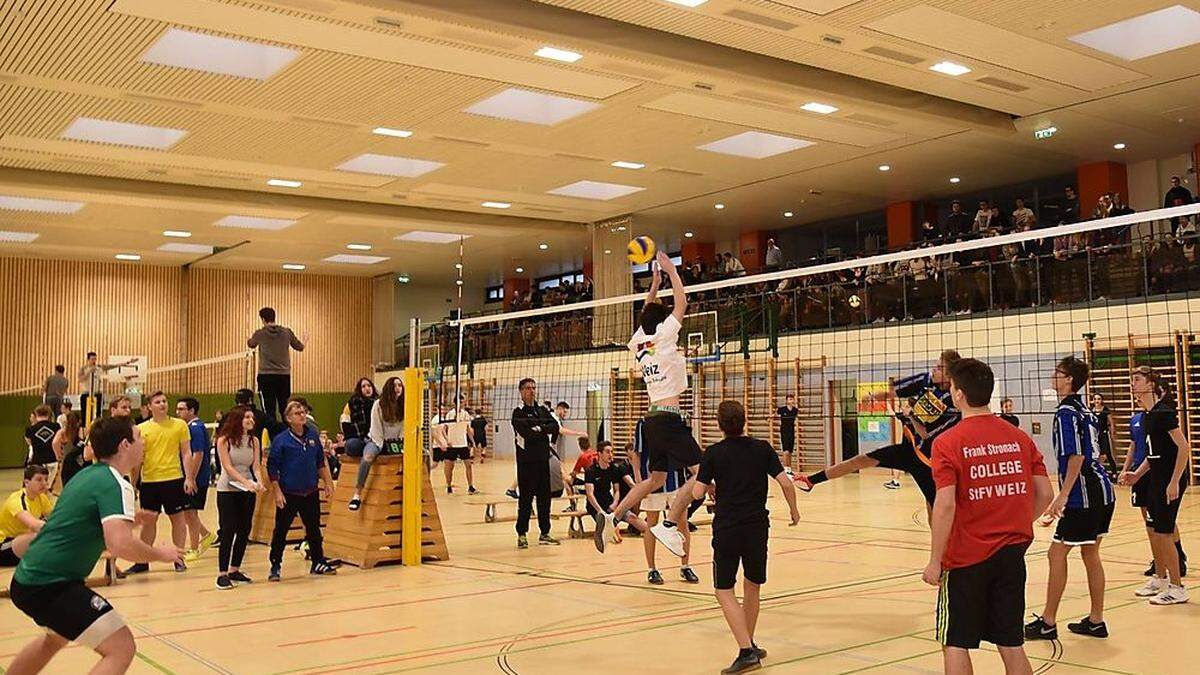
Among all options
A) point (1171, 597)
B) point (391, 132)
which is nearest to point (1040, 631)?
point (1171, 597)

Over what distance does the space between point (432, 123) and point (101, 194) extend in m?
8.70

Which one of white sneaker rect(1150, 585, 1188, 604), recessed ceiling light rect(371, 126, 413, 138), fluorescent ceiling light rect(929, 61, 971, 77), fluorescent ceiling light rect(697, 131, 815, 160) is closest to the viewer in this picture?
white sneaker rect(1150, 585, 1188, 604)

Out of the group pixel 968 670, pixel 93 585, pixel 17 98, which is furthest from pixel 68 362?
pixel 968 670

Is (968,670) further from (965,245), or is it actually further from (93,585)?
(93,585)

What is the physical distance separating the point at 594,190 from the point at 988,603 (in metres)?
21.1

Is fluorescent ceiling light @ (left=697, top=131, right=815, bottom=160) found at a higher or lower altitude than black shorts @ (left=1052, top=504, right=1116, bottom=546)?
higher

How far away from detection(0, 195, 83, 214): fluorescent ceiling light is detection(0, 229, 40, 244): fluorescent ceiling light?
3331mm

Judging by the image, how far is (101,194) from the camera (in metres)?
22.7

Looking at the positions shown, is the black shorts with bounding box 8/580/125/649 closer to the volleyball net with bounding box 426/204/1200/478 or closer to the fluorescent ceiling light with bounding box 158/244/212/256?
the volleyball net with bounding box 426/204/1200/478

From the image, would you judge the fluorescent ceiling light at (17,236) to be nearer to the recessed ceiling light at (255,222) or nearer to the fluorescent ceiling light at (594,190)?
the recessed ceiling light at (255,222)

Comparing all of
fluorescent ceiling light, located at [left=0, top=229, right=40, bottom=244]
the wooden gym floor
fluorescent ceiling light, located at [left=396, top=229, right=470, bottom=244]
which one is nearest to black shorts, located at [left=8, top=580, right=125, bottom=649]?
the wooden gym floor

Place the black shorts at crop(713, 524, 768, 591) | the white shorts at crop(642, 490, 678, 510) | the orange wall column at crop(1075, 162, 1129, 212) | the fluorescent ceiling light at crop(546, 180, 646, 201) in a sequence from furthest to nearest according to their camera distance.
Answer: the fluorescent ceiling light at crop(546, 180, 646, 201)
the orange wall column at crop(1075, 162, 1129, 212)
the white shorts at crop(642, 490, 678, 510)
the black shorts at crop(713, 524, 768, 591)

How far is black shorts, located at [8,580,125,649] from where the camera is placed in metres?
4.56

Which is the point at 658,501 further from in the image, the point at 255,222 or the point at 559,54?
the point at 255,222
